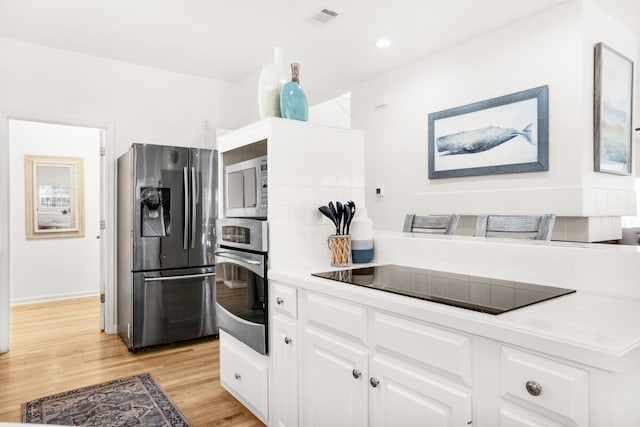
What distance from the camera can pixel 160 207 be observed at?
11.4ft

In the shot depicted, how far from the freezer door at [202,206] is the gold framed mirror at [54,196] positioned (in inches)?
107

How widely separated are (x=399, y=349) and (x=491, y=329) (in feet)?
1.14

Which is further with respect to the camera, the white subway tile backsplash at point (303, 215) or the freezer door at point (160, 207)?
the freezer door at point (160, 207)

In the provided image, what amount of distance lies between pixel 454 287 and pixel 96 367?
2765 mm

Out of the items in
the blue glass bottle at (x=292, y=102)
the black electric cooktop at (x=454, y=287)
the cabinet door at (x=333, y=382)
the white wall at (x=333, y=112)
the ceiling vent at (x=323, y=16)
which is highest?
the white wall at (x=333, y=112)

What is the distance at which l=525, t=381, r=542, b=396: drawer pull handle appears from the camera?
0.95 meters

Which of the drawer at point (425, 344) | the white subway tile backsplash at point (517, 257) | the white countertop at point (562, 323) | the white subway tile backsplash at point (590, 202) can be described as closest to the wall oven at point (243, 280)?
the white countertop at point (562, 323)

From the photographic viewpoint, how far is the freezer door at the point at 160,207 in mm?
3393

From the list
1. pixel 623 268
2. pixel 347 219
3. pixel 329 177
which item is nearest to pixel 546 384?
pixel 623 268

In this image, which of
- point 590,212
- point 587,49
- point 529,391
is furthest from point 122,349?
point 587,49

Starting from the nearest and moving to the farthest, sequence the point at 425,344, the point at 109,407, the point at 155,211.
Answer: the point at 425,344, the point at 109,407, the point at 155,211

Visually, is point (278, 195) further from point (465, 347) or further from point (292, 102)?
point (465, 347)

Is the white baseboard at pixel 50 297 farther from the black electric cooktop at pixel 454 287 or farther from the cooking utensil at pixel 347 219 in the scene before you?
the black electric cooktop at pixel 454 287

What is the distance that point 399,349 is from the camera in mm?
1310
